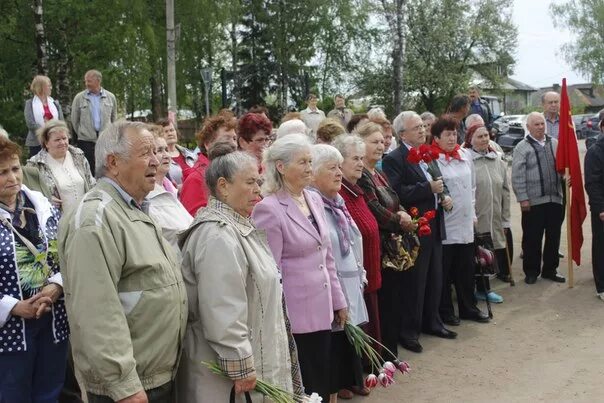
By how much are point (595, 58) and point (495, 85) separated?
41.1 feet

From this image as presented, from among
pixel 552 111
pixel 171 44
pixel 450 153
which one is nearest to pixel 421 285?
pixel 450 153

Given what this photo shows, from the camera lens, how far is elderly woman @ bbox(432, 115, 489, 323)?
6.28 metres

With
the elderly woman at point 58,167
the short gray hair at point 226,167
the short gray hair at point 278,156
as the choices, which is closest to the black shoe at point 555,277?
the short gray hair at point 278,156

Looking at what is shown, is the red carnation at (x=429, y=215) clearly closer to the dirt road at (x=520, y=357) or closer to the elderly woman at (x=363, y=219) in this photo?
the elderly woman at (x=363, y=219)

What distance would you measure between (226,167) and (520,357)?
373cm

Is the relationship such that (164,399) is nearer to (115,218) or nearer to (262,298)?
(262,298)

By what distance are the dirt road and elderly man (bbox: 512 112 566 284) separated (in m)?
0.56

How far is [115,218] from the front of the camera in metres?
2.60

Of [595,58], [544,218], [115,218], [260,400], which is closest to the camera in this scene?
[115,218]

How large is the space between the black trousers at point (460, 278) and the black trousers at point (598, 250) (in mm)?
1641

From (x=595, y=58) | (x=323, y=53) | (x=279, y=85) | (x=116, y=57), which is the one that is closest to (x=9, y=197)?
(x=116, y=57)

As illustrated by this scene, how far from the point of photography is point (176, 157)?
20.5 ft

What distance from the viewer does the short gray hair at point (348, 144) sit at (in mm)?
4812

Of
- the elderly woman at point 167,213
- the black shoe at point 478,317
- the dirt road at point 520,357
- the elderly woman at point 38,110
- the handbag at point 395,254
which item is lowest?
the dirt road at point 520,357
